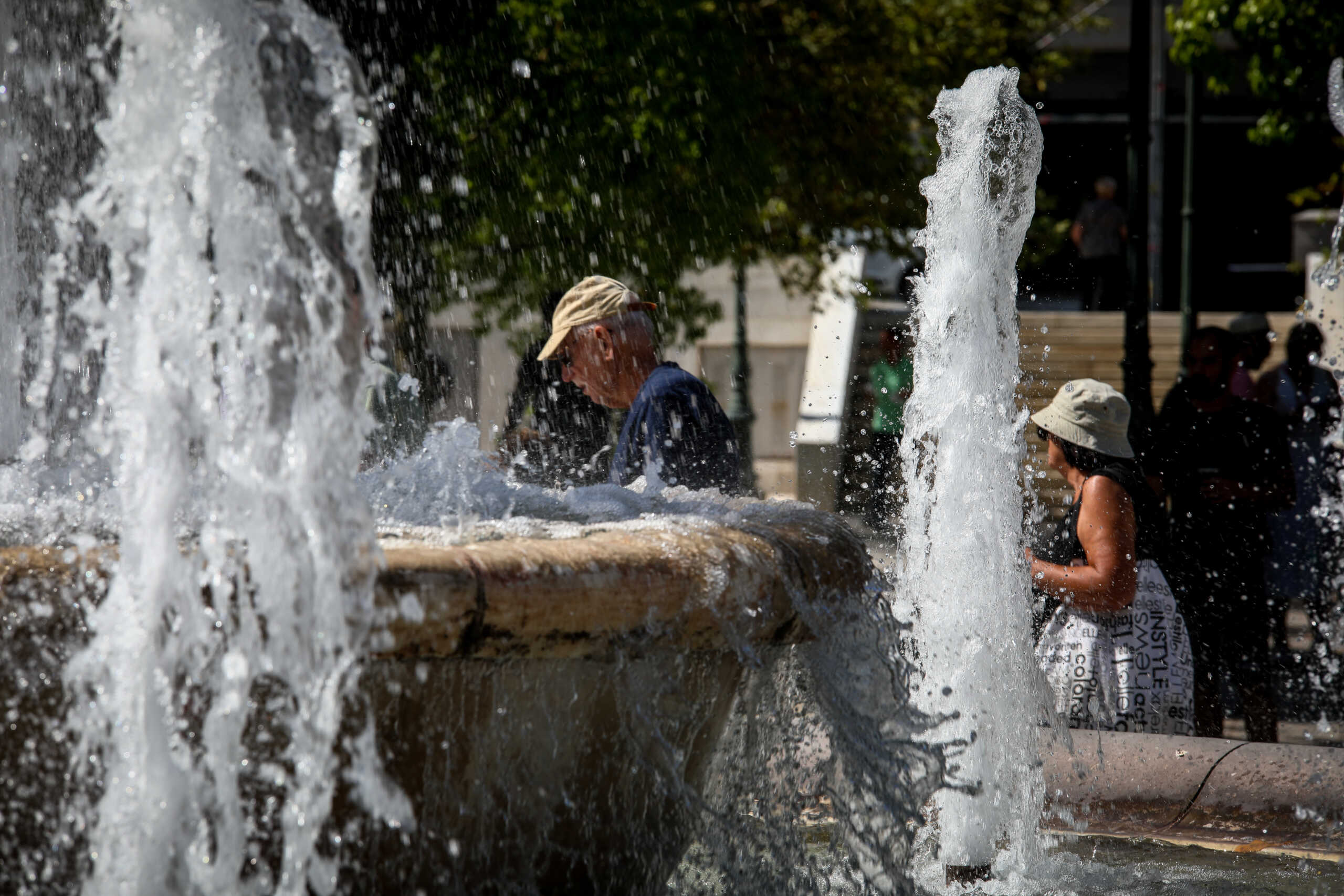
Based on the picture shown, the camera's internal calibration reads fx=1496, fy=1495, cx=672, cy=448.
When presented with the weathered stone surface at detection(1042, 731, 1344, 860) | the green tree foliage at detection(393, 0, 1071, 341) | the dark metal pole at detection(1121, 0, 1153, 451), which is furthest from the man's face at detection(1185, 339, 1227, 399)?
the weathered stone surface at detection(1042, 731, 1344, 860)

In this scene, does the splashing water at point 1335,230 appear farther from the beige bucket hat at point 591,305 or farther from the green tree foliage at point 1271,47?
the green tree foliage at point 1271,47

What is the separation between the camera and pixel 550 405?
6.81m

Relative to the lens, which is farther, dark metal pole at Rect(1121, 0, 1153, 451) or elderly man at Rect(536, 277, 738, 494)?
dark metal pole at Rect(1121, 0, 1153, 451)

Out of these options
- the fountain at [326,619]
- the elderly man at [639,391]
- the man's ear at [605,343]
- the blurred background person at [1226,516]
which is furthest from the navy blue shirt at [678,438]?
the blurred background person at [1226,516]

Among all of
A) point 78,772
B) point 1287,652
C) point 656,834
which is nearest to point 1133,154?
point 1287,652

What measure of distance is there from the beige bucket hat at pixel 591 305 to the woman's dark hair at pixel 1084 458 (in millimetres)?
1265

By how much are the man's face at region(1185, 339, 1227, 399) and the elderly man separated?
3823 mm

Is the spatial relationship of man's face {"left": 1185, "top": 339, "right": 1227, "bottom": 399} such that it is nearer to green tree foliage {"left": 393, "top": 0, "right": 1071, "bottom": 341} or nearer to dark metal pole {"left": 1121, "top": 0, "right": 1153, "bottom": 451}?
dark metal pole {"left": 1121, "top": 0, "right": 1153, "bottom": 451}

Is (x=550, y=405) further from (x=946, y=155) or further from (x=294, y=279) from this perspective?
(x=294, y=279)

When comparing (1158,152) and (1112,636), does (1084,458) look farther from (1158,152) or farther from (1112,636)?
(1158,152)

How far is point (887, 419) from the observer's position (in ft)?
30.4

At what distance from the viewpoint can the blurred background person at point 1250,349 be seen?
27.9ft

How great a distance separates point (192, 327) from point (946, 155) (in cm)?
279

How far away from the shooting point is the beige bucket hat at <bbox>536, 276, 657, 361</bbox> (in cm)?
425
